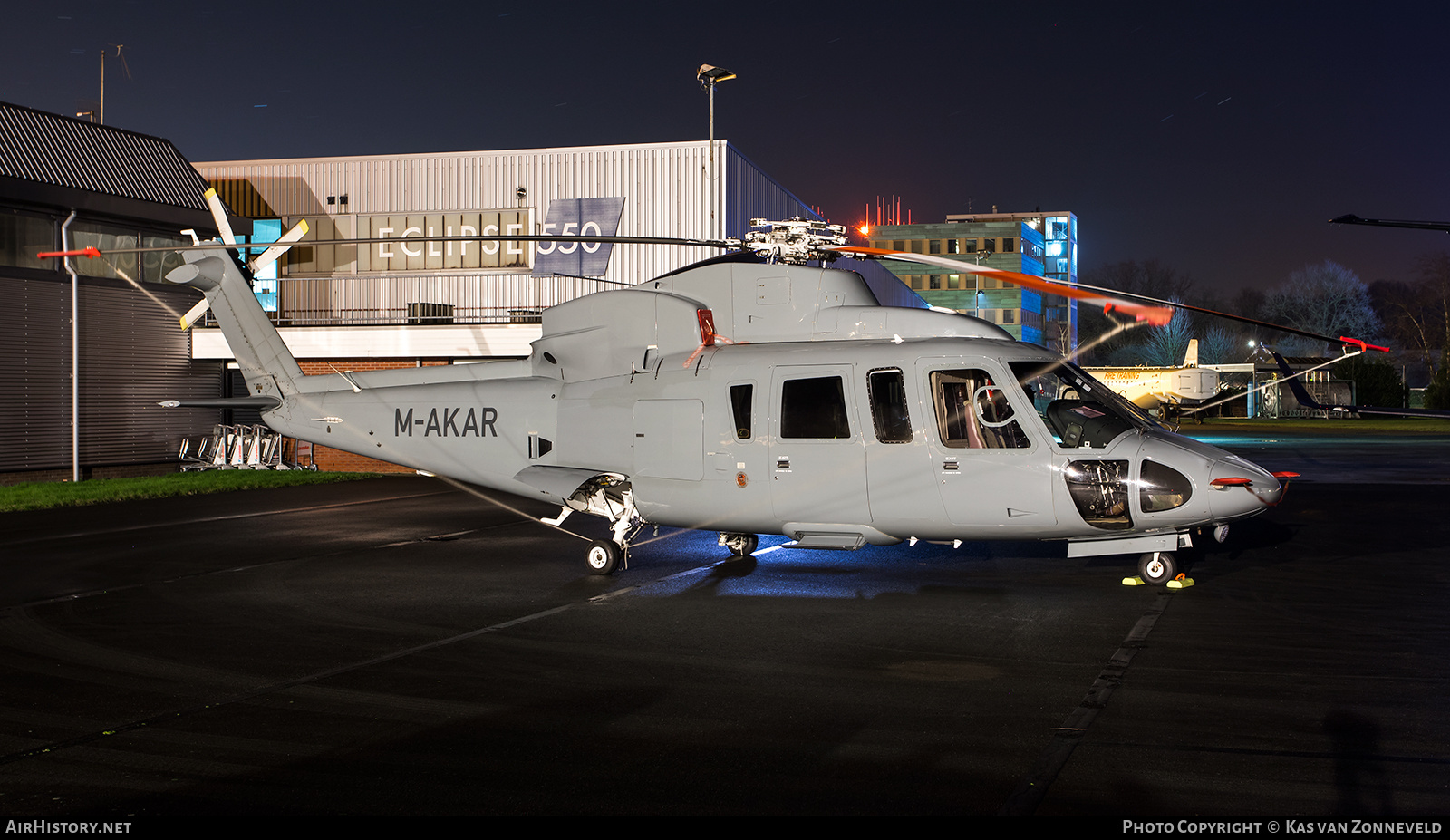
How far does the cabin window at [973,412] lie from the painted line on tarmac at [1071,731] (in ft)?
6.65

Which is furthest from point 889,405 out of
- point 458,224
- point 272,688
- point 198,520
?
point 458,224

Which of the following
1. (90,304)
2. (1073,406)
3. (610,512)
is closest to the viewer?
(1073,406)

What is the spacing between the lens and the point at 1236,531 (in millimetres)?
14055

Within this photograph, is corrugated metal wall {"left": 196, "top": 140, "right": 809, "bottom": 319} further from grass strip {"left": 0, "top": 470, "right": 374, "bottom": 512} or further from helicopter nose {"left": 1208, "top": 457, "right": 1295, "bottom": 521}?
helicopter nose {"left": 1208, "top": 457, "right": 1295, "bottom": 521}

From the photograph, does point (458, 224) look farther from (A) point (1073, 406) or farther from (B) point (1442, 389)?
(B) point (1442, 389)

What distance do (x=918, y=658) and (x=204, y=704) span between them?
16.0 ft

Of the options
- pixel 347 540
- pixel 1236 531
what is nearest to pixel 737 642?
pixel 347 540

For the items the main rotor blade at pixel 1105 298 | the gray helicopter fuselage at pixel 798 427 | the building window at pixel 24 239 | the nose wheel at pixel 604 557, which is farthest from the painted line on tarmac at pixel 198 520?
the main rotor blade at pixel 1105 298

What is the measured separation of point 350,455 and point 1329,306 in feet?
287

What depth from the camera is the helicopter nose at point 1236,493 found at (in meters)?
9.09

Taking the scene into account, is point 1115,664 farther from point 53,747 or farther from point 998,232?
point 998,232

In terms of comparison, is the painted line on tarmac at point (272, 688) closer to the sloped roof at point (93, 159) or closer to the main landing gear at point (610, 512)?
the main landing gear at point (610, 512)

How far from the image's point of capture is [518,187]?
29609 millimetres

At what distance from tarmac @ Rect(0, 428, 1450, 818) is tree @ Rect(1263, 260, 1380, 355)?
87230mm
